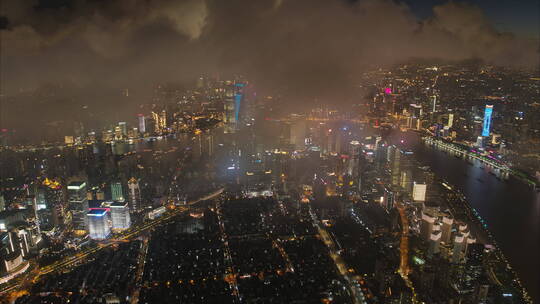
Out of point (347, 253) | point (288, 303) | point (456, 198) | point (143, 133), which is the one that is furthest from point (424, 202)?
point (143, 133)

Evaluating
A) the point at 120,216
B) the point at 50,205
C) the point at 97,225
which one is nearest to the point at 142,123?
the point at 50,205

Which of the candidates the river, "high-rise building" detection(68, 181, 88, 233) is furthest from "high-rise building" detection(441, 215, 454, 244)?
"high-rise building" detection(68, 181, 88, 233)

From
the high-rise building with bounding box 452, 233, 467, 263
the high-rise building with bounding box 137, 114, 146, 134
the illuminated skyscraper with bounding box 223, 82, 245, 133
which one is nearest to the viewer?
the high-rise building with bounding box 452, 233, 467, 263

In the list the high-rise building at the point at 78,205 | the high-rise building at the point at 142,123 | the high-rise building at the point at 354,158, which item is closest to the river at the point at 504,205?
the high-rise building at the point at 354,158

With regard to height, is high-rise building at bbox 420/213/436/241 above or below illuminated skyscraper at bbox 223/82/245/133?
below

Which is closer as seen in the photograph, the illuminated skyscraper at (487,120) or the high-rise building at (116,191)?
the high-rise building at (116,191)

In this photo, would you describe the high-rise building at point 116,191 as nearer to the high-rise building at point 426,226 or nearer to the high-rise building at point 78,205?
the high-rise building at point 78,205

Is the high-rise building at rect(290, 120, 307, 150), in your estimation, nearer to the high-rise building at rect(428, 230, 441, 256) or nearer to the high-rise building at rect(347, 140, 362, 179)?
the high-rise building at rect(347, 140, 362, 179)
